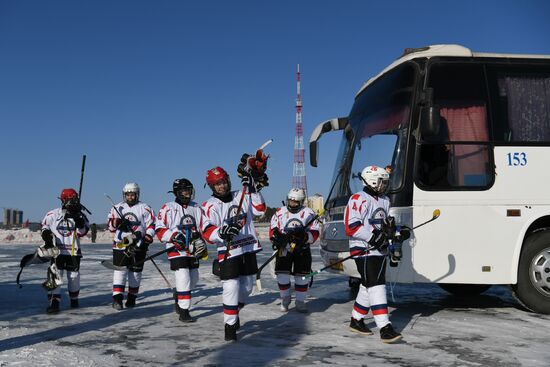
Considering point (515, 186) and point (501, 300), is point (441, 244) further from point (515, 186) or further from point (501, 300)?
point (501, 300)

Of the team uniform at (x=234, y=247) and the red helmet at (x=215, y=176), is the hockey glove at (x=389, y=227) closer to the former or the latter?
the team uniform at (x=234, y=247)

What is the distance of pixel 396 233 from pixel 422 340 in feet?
3.96

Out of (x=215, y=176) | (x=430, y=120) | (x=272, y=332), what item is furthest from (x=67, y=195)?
(x=430, y=120)

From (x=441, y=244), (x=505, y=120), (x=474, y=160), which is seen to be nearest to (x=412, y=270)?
(x=441, y=244)

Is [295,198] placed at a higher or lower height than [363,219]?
higher

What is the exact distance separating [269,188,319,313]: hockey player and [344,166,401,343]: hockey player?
1.77m

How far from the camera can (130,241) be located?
7.59 m

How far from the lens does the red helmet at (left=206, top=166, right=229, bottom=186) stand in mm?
5797

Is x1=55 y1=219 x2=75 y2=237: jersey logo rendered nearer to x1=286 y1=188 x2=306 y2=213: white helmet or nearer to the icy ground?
the icy ground

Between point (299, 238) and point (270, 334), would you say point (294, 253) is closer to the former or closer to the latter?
point (299, 238)

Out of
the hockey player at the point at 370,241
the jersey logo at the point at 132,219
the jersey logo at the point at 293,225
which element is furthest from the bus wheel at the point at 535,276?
the jersey logo at the point at 132,219

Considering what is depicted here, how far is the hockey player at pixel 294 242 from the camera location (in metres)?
7.50

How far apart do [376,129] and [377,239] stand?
8.16ft

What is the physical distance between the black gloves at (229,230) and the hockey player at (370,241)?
1264mm
